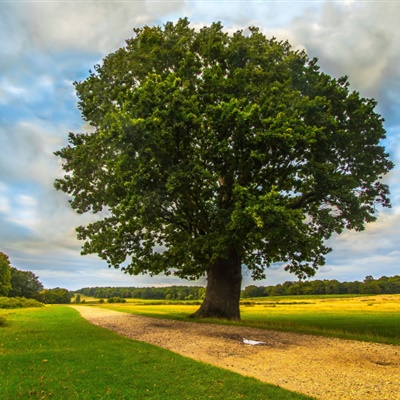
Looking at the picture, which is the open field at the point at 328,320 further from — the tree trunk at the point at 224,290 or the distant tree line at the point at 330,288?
the distant tree line at the point at 330,288

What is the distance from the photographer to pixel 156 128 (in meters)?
17.7

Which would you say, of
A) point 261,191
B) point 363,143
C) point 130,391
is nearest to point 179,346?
point 130,391

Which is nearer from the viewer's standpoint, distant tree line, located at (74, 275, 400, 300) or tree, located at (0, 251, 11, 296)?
tree, located at (0, 251, 11, 296)

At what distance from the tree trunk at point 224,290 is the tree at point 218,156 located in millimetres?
78

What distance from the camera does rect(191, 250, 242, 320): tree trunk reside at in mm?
23594

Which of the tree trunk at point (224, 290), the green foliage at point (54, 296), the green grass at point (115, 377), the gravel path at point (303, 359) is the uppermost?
the tree trunk at point (224, 290)

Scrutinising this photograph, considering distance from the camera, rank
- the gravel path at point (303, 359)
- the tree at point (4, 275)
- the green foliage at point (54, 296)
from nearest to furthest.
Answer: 1. the gravel path at point (303, 359)
2. the tree at point (4, 275)
3. the green foliage at point (54, 296)

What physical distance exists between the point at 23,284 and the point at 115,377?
133102 millimetres

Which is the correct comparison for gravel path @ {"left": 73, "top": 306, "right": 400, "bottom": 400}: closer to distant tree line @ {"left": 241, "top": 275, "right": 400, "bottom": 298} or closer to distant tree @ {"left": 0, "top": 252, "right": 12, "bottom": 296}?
distant tree @ {"left": 0, "top": 252, "right": 12, "bottom": 296}

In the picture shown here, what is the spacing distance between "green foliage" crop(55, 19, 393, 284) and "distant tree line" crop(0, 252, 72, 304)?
8507cm

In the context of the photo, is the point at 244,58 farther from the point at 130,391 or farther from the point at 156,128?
the point at 130,391

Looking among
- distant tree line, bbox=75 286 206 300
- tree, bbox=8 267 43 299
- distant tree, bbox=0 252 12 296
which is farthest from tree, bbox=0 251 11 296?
distant tree line, bbox=75 286 206 300

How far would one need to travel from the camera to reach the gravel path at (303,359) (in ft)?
25.7

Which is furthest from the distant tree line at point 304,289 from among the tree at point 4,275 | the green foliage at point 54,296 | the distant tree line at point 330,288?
the tree at point 4,275
